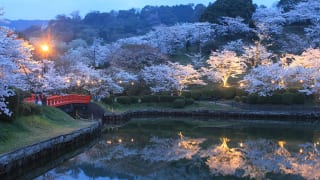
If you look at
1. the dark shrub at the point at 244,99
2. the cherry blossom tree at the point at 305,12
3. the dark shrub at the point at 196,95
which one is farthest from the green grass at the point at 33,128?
the cherry blossom tree at the point at 305,12

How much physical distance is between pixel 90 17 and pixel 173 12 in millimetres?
30643

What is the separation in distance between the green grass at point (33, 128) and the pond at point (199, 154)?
2.09 m

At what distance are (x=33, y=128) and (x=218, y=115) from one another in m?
27.3

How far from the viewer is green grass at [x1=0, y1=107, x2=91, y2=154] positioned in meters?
19.7

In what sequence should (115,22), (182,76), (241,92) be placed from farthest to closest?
(115,22) → (182,76) → (241,92)

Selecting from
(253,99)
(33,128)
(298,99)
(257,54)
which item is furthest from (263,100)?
(33,128)

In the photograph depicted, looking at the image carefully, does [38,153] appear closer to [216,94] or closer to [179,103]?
[179,103]

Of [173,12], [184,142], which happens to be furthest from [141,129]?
[173,12]

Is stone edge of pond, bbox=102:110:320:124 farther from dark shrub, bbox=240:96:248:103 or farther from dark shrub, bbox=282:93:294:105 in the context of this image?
dark shrub, bbox=240:96:248:103

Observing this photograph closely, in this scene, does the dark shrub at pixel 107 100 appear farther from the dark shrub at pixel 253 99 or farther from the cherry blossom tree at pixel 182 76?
the dark shrub at pixel 253 99

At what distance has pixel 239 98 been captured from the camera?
52.3m

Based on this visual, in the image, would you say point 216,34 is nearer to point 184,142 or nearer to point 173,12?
point 184,142

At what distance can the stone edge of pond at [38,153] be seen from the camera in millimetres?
16766

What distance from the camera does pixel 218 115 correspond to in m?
48.1
